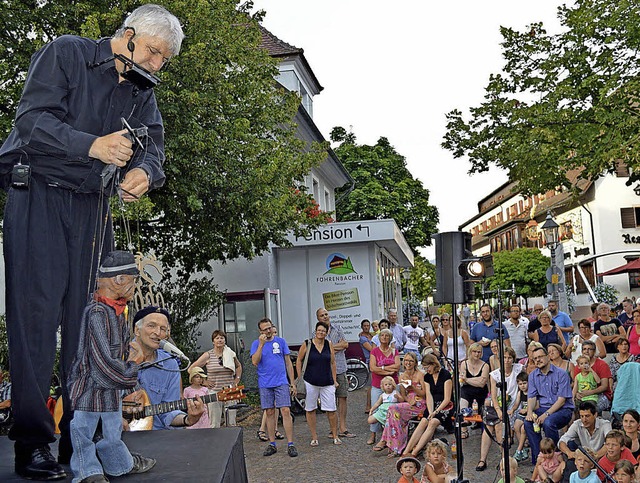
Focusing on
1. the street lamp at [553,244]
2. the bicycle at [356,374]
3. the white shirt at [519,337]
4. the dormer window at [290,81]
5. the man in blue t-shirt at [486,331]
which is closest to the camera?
the man in blue t-shirt at [486,331]

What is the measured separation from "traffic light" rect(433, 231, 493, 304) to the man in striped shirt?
657cm

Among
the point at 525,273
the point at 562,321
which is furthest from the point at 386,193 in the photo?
the point at 525,273

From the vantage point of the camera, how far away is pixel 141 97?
311 centimetres

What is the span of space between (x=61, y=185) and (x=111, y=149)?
0.30 metres

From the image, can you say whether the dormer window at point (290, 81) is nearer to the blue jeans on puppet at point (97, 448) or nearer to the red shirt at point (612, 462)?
the red shirt at point (612, 462)

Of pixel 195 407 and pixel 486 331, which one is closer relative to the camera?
pixel 195 407

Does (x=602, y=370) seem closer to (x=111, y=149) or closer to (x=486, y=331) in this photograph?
(x=486, y=331)

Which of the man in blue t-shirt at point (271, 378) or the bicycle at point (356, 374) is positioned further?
the bicycle at point (356, 374)

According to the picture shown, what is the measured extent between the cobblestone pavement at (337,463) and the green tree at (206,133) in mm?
4164

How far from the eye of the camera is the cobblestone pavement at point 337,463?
9.33 metres

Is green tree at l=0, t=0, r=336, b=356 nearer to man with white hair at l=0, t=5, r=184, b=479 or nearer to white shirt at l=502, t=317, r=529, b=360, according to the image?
white shirt at l=502, t=317, r=529, b=360

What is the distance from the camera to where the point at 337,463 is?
1018 centimetres

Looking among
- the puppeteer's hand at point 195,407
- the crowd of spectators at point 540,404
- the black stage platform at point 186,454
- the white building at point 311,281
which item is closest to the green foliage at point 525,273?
the white building at point 311,281

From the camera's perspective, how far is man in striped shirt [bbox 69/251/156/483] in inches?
107
